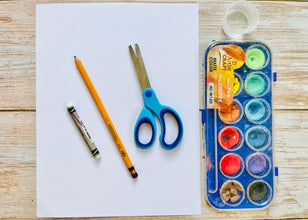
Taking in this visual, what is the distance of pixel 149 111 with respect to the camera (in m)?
0.55

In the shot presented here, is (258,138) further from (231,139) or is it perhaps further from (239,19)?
(239,19)

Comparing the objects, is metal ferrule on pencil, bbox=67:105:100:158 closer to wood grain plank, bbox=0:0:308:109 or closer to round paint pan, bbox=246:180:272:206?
wood grain plank, bbox=0:0:308:109

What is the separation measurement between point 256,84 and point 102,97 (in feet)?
1.00

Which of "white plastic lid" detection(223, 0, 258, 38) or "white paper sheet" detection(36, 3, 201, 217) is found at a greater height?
"white plastic lid" detection(223, 0, 258, 38)

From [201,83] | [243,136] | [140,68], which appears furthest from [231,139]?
[140,68]

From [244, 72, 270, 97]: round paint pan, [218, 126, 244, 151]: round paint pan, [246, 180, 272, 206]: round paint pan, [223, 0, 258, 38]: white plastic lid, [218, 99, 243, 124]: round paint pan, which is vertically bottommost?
[246, 180, 272, 206]: round paint pan

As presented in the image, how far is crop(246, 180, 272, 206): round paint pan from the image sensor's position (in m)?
0.57

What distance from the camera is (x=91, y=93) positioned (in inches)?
21.8

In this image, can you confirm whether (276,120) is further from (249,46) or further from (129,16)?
(129,16)

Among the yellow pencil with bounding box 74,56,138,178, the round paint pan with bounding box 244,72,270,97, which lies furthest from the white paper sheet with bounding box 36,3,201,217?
the round paint pan with bounding box 244,72,270,97

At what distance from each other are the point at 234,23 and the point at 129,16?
21 centimetres

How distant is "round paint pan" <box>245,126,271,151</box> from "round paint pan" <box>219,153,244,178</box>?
4 centimetres

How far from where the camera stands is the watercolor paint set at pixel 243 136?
1.85 feet

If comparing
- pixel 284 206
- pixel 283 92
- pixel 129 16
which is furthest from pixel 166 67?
pixel 284 206
